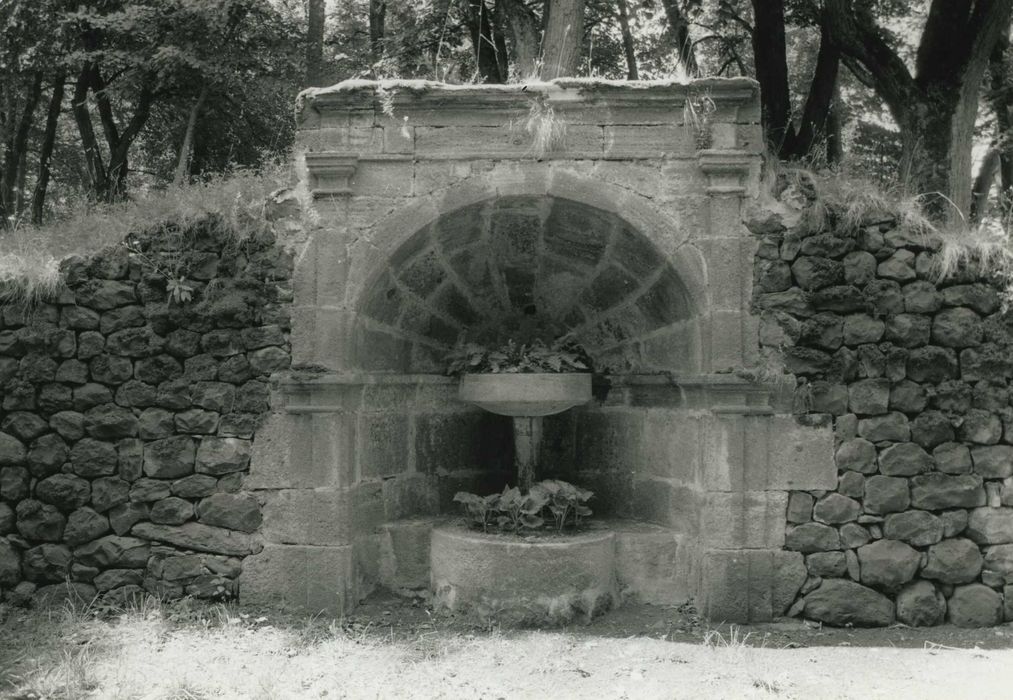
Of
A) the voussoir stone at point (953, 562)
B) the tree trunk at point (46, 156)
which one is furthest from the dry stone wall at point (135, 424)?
the tree trunk at point (46, 156)

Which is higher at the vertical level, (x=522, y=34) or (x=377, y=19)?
(x=377, y=19)

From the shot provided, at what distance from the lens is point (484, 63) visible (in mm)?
10891

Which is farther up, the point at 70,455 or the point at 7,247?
the point at 7,247

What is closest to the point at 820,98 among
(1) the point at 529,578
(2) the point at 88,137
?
(1) the point at 529,578

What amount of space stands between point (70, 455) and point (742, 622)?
4.11 m

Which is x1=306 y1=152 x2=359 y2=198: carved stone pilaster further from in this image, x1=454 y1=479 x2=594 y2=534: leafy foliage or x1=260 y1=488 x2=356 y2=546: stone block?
x1=454 y1=479 x2=594 y2=534: leafy foliage

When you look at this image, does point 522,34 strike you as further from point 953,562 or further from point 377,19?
point 953,562

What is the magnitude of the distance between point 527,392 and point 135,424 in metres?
2.40

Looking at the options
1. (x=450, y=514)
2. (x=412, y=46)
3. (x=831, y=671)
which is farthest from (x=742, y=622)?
(x=412, y=46)

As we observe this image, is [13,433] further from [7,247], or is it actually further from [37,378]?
[7,247]

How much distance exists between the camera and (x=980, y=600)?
484 centimetres

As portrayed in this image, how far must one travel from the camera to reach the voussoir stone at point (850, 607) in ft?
15.9

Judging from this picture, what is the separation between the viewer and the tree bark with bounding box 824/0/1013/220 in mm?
7395

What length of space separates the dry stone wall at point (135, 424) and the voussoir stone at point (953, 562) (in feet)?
13.0
